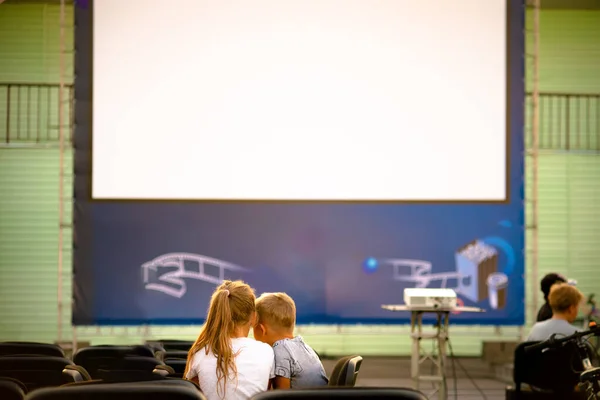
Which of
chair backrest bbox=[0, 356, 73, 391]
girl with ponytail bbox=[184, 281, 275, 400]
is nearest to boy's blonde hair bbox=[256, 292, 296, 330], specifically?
girl with ponytail bbox=[184, 281, 275, 400]

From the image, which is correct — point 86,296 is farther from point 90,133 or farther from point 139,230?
point 90,133

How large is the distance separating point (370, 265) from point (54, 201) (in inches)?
178

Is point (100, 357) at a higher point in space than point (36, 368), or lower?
lower

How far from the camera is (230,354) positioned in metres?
3.62

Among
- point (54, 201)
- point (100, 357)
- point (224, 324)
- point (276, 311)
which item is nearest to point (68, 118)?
point (54, 201)

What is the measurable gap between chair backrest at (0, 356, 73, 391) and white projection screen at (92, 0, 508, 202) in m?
4.38

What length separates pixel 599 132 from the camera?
39.6 feet

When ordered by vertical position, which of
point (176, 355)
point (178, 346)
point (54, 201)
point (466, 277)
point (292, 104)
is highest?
point (292, 104)

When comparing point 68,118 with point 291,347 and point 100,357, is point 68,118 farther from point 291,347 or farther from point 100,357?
point 291,347

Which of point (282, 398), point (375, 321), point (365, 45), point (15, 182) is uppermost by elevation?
point (365, 45)

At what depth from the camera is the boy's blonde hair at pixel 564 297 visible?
615cm

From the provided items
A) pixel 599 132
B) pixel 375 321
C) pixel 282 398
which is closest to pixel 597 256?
pixel 599 132

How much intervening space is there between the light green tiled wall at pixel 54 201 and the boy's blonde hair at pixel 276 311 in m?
7.04

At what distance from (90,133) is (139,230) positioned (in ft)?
3.14
